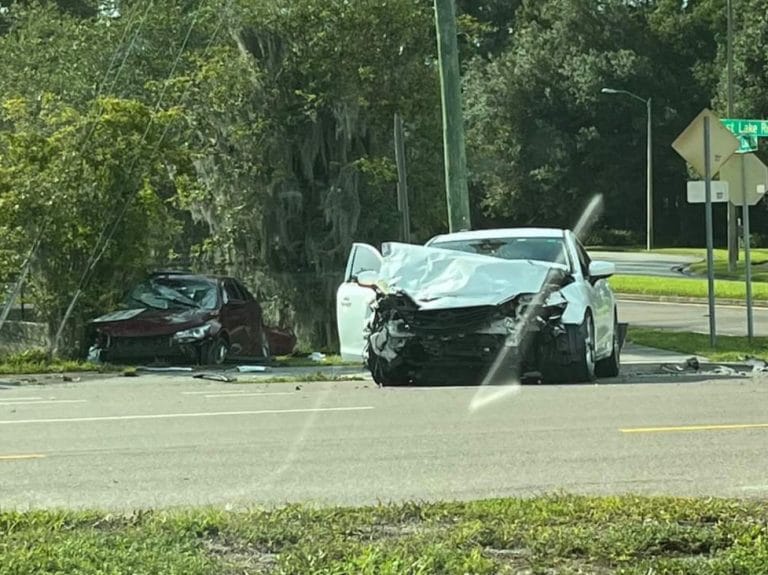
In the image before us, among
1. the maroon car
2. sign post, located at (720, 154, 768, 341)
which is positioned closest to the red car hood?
the maroon car

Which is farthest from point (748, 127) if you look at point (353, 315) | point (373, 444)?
point (373, 444)

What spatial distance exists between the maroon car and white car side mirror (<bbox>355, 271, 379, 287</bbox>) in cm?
400

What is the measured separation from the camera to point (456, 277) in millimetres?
12859

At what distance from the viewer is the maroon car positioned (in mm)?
17766

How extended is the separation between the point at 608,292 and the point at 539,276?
2.63 m

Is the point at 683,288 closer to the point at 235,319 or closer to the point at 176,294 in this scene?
the point at 235,319

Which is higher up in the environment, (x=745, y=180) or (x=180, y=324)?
(x=745, y=180)

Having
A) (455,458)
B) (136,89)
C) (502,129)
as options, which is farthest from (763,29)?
(455,458)

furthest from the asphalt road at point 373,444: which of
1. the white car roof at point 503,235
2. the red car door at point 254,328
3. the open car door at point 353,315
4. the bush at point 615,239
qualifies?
the bush at point 615,239

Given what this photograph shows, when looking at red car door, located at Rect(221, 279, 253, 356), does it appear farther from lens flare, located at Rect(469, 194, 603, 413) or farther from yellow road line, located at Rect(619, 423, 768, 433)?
yellow road line, located at Rect(619, 423, 768, 433)

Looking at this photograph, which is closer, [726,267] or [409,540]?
[409,540]

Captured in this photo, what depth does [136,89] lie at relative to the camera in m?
27.1

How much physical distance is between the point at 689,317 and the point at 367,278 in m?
13.5

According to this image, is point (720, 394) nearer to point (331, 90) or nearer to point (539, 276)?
point (539, 276)
